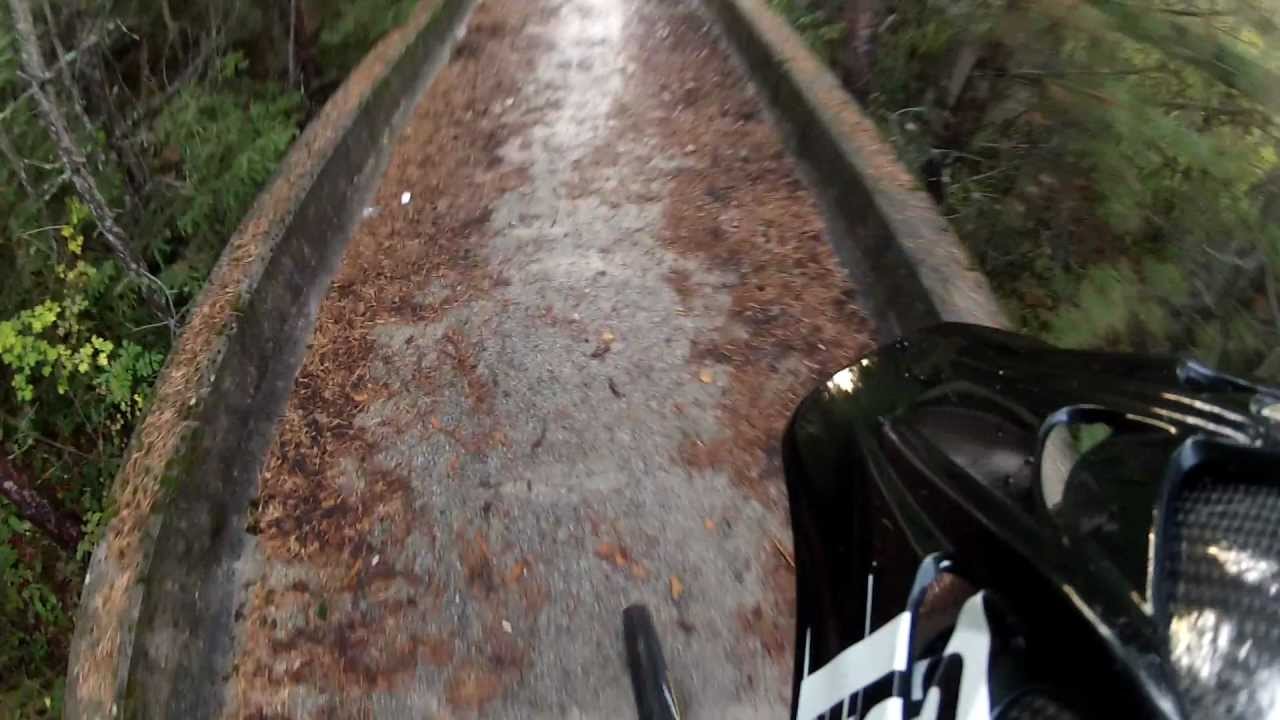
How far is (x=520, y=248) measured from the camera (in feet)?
14.9

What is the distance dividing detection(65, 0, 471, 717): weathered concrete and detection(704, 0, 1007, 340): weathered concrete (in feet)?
8.84

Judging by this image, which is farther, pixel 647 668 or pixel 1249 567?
pixel 647 668

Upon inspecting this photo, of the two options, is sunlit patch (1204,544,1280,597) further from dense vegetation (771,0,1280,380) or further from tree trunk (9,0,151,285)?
tree trunk (9,0,151,285)

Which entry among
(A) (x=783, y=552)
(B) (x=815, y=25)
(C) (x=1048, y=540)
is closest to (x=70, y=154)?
(A) (x=783, y=552)

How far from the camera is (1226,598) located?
1.00m

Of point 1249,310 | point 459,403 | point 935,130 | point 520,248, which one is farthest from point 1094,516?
point 935,130

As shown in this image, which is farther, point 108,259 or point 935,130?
point 935,130

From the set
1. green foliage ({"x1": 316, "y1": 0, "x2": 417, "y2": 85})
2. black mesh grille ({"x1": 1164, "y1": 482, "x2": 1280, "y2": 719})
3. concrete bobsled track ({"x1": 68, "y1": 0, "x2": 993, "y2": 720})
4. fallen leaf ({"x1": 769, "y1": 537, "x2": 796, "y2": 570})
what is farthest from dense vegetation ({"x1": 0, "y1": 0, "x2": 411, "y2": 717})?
black mesh grille ({"x1": 1164, "y1": 482, "x2": 1280, "y2": 719})

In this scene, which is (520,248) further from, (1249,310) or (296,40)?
(1249,310)

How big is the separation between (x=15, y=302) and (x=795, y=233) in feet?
15.5

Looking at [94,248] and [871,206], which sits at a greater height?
[94,248]

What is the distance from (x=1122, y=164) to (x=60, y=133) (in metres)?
5.60

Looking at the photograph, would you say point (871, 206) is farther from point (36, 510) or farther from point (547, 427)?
point (36, 510)

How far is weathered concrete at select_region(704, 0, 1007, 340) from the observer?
3447mm
